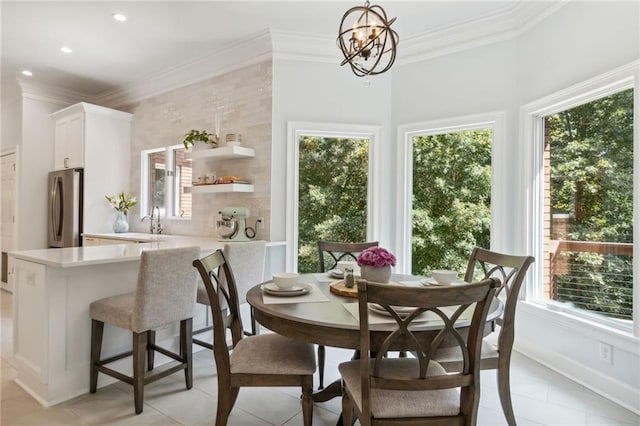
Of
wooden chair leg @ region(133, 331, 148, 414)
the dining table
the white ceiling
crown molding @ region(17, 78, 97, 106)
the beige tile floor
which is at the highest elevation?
the white ceiling

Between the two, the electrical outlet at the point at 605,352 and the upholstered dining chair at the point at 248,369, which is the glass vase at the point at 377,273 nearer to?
the upholstered dining chair at the point at 248,369

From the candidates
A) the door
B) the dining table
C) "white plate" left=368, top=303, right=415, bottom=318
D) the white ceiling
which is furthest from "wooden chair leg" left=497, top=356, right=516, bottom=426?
the door

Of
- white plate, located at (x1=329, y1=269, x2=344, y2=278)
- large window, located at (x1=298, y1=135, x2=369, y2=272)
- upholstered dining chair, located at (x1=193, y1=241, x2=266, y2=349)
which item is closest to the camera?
white plate, located at (x1=329, y1=269, x2=344, y2=278)

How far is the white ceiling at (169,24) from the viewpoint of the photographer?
305 cm

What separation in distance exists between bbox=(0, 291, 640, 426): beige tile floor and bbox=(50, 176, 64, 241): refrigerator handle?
2.71 metres

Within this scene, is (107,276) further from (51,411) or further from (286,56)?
(286,56)

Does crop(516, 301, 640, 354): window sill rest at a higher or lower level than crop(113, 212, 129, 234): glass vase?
lower

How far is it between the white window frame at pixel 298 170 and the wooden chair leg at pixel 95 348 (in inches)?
68.6

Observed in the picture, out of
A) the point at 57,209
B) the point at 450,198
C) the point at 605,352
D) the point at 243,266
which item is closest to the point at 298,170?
the point at 243,266

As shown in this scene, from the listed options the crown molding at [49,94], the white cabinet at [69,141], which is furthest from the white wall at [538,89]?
the crown molding at [49,94]

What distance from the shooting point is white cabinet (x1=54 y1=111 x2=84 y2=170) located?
15.2 feet

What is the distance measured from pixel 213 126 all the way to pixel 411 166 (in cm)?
230

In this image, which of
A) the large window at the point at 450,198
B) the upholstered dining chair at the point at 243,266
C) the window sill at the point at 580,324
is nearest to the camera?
the window sill at the point at 580,324

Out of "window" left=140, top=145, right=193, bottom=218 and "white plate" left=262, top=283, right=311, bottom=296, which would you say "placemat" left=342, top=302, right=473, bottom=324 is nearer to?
"white plate" left=262, top=283, right=311, bottom=296
